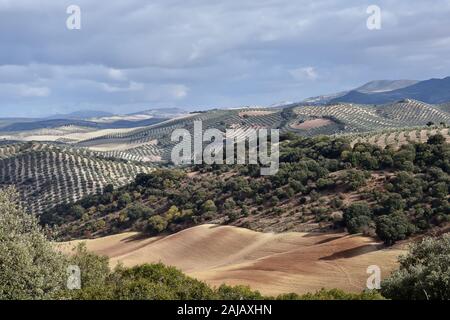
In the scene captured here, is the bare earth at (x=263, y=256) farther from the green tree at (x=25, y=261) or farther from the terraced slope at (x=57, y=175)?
the terraced slope at (x=57, y=175)

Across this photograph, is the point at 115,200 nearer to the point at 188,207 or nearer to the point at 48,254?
the point at 188,207

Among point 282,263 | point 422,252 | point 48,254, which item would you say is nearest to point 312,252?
point 282,263

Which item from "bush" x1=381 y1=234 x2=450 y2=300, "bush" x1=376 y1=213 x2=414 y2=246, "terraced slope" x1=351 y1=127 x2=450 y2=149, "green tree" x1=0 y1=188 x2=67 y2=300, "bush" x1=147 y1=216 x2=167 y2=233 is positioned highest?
"terraced slope" x1=351 y1=127 x2=450 y2=149

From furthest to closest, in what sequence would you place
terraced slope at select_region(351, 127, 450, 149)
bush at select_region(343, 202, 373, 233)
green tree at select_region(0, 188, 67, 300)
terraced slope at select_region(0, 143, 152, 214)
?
1. terraced slope at select_region(0, 143, 152, 214)
2. terraced slope at select_region(351, 127, 450, 149)
3. bush at select_region(343, 202, 373, 233)
4. green tree at select_region(0, 188, 67, 300)

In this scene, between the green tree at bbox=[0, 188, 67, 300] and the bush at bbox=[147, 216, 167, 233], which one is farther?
the bush at bbox=[147, 216, 167, 233]

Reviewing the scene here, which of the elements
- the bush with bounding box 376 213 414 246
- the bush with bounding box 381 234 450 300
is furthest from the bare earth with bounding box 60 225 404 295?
the bush with bounding box 381 234 450 300

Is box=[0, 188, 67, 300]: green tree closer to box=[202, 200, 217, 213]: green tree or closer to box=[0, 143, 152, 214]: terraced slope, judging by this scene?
box=[202, 200, 217, 213]: green tree
